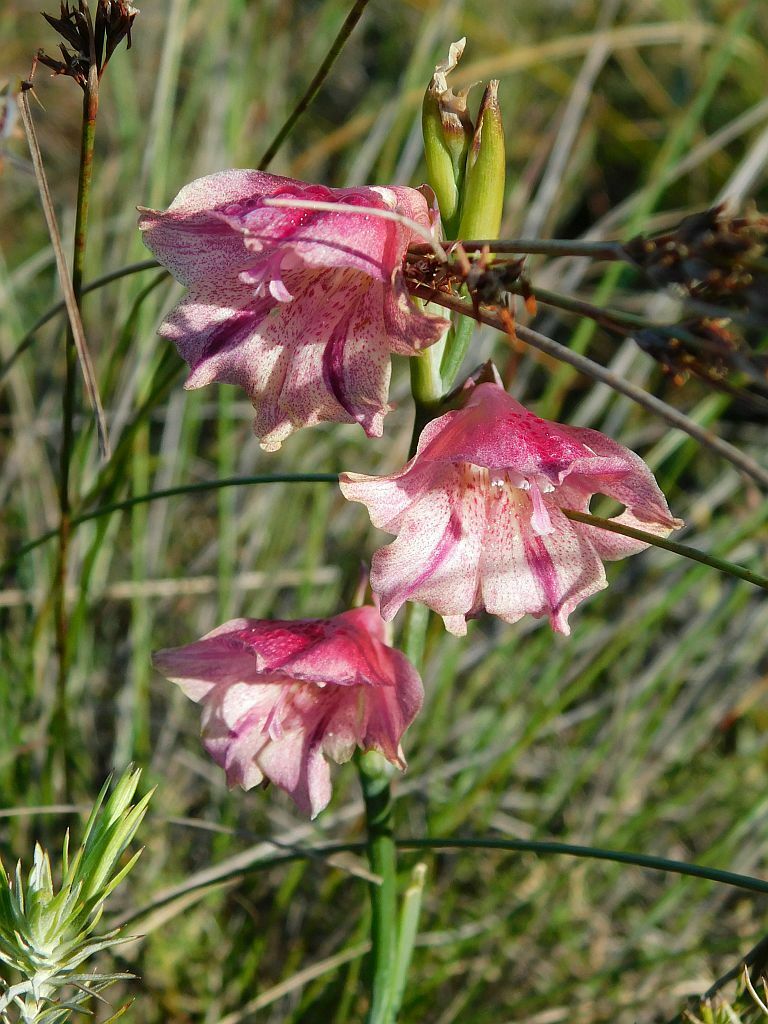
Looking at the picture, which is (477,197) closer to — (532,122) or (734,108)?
(532,122)

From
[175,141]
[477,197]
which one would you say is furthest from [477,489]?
[175,141]

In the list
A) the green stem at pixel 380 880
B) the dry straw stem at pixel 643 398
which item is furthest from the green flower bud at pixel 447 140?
the green stem at pixel 380 880

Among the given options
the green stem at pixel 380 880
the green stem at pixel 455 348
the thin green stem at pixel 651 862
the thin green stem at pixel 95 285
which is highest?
the green stem at pixel 455 348

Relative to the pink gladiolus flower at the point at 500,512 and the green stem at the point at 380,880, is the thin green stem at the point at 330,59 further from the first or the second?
the green stem at the point at 380,880

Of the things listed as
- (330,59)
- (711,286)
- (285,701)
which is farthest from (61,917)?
(330,59)

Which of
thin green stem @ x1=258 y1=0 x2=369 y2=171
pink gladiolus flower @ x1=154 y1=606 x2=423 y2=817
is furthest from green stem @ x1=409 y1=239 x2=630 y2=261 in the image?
pink gladiolus flower @ x1=154 y1=606 x2=423 y2=817

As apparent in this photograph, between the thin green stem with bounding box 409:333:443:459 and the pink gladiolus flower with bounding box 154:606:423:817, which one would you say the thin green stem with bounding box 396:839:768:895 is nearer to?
the pink gladiolus flower with bounding box 154:606:423:817
